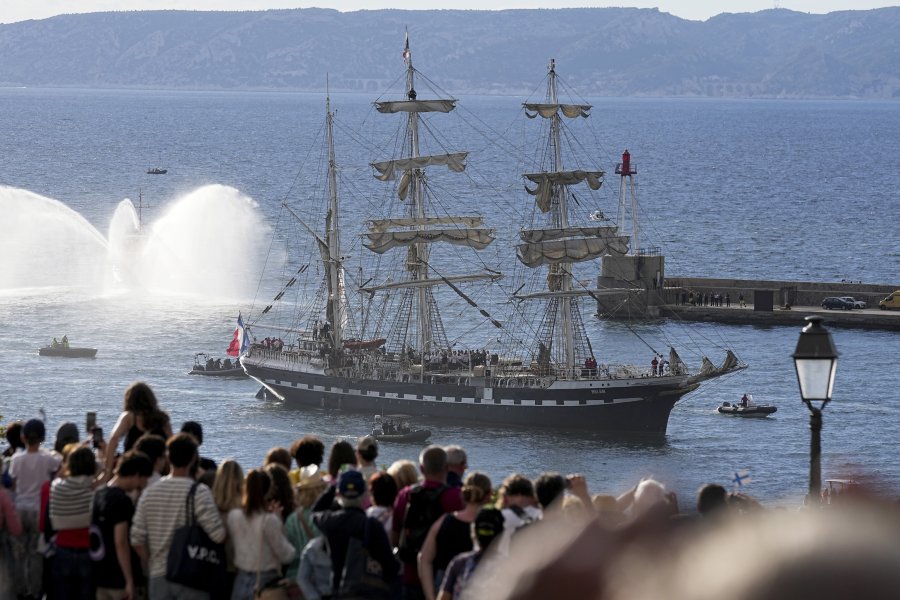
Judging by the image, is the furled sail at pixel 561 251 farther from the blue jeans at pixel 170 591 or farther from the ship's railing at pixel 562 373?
the blue jeans at pixel 170 591

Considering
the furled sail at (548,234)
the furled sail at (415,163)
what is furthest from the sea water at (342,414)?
the furled sail at (415,163)

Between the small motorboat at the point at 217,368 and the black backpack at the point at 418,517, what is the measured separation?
254ft

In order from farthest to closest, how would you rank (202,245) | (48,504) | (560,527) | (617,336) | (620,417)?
(202,245) < (617,336) < (620,417) < (48,504) < (560,527)

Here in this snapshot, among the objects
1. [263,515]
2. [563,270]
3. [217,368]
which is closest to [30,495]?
[263,515]

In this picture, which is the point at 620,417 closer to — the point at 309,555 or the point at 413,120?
the point at 413,120

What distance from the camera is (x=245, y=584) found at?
12039mm

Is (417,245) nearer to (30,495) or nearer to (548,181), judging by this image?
(548,181)

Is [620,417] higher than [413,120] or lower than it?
lower

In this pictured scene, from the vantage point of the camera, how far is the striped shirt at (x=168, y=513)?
37.9ft

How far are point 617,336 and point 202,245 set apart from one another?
5368 cm

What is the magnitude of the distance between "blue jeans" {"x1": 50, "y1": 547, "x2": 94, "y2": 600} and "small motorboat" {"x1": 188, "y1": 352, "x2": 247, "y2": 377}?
250 ft

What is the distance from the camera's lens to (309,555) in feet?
38.2

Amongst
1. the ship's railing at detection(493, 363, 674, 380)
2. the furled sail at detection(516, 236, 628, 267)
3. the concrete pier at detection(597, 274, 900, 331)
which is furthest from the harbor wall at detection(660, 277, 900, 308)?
the ship's railing at detection(493, 363, 674, 380)

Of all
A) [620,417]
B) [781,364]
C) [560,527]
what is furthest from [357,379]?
[560,527]
